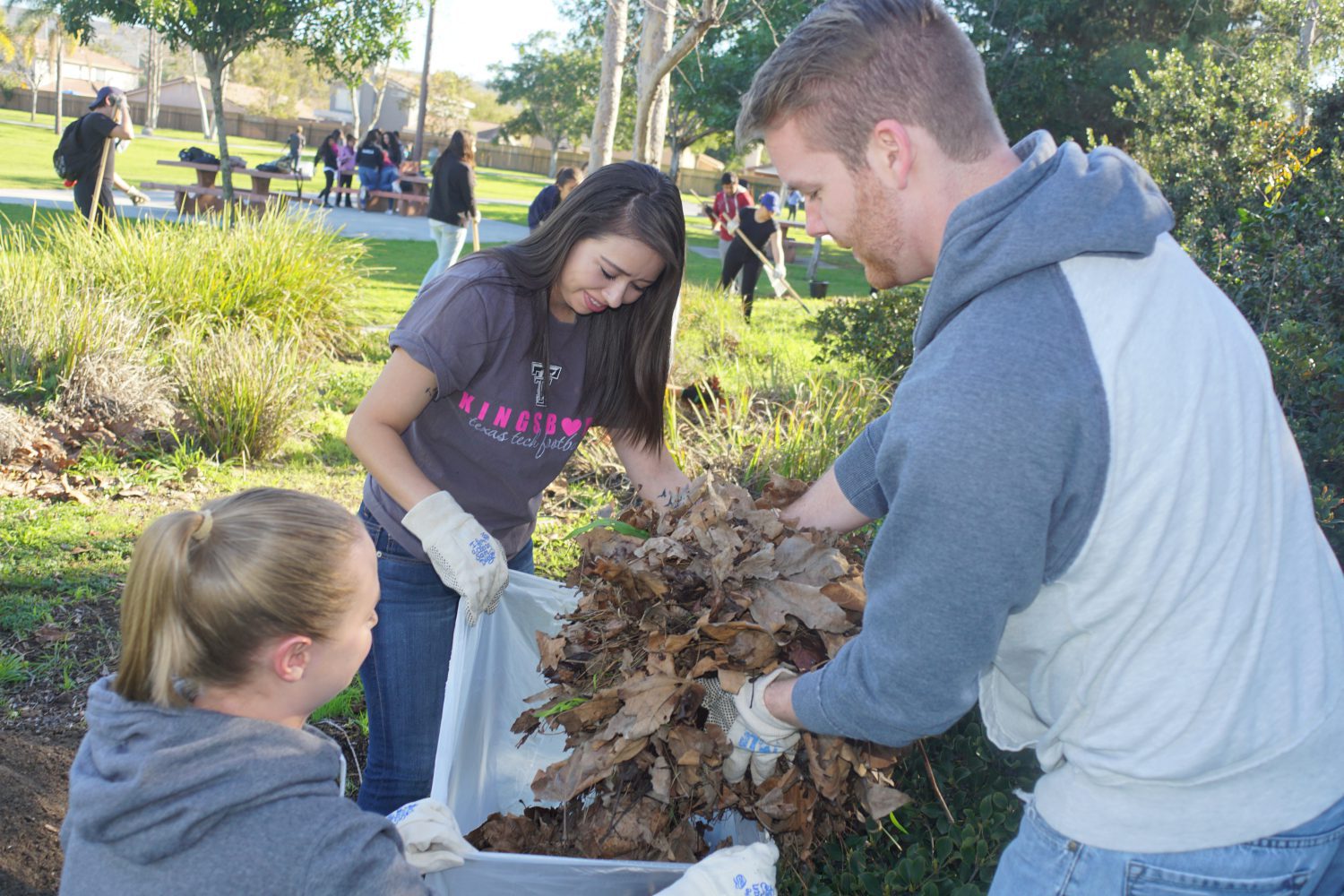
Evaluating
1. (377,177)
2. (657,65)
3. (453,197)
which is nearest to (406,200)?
(377,177)

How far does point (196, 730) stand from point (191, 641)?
123mm

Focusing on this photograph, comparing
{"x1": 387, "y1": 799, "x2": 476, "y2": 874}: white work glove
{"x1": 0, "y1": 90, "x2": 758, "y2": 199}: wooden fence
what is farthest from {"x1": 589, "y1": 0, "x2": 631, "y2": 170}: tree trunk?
{"x1": 0, "y1": 90, "x2": 758, "y2": 199}: wooden fence

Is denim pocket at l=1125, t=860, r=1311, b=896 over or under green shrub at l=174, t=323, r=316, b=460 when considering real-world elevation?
over

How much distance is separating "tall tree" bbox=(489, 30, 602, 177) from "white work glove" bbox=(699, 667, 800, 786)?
185 feet

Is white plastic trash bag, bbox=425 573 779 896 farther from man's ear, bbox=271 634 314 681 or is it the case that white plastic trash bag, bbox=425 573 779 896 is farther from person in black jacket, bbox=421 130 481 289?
person in black jacket, bbox=421 130 481 289

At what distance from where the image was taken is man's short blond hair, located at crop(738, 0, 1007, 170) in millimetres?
1451

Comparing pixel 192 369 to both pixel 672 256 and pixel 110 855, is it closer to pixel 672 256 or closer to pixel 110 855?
pixel 672 256

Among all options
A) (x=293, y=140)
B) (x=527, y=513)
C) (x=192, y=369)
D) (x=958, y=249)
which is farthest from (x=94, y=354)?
(x=293, y=140)

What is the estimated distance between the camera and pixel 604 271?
2557mm

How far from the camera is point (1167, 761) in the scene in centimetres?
129

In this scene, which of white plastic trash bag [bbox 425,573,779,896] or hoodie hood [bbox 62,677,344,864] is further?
white plastic trash bag [bbox 425,573,779,896]

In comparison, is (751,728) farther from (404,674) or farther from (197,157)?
(197,157)

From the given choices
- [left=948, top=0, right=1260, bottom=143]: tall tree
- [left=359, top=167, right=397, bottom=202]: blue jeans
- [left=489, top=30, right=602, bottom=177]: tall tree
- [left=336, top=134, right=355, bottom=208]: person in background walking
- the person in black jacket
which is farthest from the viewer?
[left=489, top=30, right=602, bottom=177]: tall tree

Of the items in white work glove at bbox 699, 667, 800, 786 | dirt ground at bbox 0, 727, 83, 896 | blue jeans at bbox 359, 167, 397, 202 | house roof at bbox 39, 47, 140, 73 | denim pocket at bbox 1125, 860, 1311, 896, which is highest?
house roof at bbox 39, 47, 140, 73
